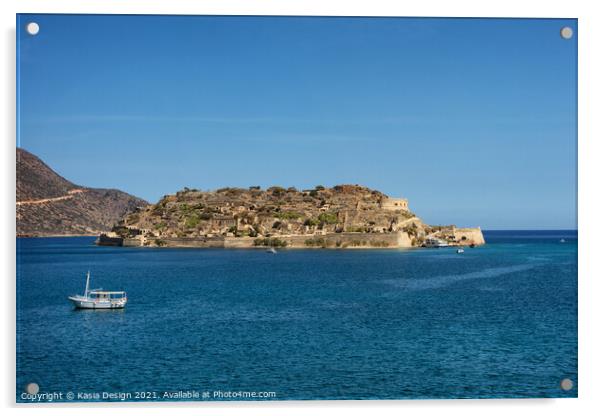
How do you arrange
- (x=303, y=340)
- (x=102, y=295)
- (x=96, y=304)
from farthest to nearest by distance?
(x=102, y=295) < (x=96, y=304) < (x=303, y=340)

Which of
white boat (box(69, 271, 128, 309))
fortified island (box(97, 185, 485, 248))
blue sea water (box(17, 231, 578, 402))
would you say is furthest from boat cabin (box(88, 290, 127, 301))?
fortified island (box(97, 185, 485, 248))

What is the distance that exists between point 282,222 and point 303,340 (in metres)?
50.7

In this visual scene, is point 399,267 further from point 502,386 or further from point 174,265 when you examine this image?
point 502,386

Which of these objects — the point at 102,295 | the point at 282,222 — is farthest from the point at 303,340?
the point at 282,222

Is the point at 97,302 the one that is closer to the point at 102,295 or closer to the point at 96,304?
the point at 96,304

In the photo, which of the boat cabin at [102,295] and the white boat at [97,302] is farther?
the boat cabin at [102,295]

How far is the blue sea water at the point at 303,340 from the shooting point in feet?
33.9

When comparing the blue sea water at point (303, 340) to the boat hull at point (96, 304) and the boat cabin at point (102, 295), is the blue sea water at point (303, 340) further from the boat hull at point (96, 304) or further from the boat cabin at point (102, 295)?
the boat cabin at point (102, 295)

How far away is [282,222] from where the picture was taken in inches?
2525

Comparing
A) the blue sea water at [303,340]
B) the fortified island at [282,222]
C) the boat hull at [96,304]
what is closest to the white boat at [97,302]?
the boat hull at [96,304]

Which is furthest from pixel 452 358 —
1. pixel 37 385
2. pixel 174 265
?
pixel 174 265

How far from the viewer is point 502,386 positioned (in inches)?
408

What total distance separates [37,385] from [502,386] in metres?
7.00

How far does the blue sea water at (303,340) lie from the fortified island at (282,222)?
33100 mm
